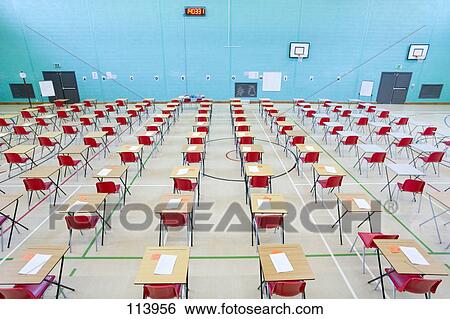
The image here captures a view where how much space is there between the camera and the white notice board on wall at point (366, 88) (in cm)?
1811

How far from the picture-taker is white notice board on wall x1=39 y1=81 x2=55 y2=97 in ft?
55.1

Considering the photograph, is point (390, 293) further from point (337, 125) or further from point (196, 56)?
point (196, 56)

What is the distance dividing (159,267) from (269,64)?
17.1 metres

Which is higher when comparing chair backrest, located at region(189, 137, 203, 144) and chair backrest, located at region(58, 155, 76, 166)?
chair backrest, located at region(189, 137, 203, 144)

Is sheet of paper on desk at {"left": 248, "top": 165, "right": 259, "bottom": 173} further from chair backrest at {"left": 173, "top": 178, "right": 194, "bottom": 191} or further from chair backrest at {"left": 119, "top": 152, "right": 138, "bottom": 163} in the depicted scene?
chair backrest at {"left": 119, "top": 152, "right": 138, "bottom": 163}

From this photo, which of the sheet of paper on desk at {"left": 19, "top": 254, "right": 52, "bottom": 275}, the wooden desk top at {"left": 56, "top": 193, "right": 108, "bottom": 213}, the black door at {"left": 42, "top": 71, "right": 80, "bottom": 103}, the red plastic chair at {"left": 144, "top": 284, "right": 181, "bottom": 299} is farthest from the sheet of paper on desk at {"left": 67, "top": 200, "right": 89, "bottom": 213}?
the black door at {"left": 42, "top": 71, "right": 80, "bottom": 103}

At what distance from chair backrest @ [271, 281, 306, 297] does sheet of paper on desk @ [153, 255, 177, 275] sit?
1.32 m

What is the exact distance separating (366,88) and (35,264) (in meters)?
19.8

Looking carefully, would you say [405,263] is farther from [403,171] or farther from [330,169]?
[403,171]

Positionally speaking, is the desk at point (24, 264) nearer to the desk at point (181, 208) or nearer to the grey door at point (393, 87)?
the desk at point (181, 208)

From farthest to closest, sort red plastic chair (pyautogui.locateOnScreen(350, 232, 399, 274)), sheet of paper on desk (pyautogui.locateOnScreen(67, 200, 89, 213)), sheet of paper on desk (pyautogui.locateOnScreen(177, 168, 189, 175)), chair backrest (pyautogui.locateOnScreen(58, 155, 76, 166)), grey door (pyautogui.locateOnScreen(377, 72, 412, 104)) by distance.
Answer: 1. grey door (pyautogui.locateOnScreen(377, 72, 412, 104))
2. chair backrest (pyautogui.locateOnScreen(58, 155, 76, 166))
3. sheet of paper on desk (pyautogui.locateOnScreen(177, 168, 189, 175))
4. sheet of paper on desk (pyautogui.locateOnScreen(67, 200, 89, 213))
5. red plastic chair (pyautogui.locateOnScreen(350, 232, 399, 274))

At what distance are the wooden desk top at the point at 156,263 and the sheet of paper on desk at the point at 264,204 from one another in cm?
164

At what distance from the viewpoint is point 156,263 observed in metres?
3.56

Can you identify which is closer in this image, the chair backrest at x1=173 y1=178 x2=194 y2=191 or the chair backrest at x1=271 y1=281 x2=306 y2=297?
the chair backrest at x1=271 y1=281 x2=306 y2=297
